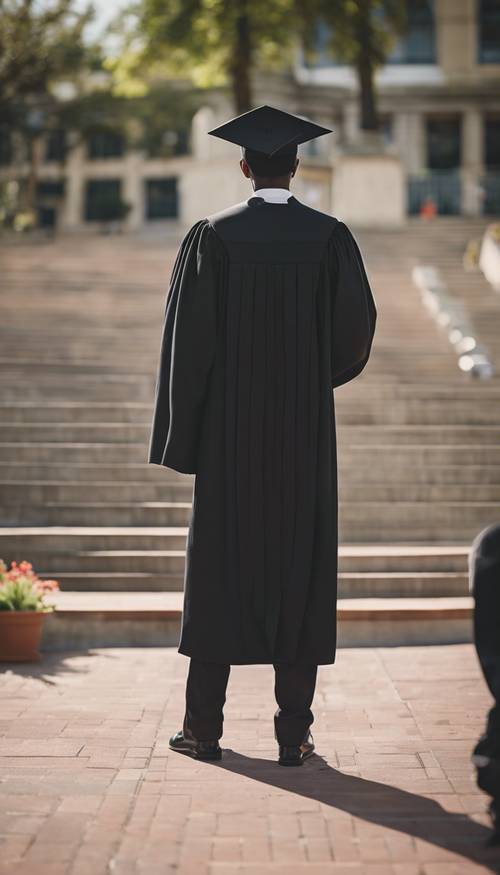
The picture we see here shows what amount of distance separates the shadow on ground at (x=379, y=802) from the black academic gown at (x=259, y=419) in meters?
0.41

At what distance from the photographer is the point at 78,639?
7473 mm

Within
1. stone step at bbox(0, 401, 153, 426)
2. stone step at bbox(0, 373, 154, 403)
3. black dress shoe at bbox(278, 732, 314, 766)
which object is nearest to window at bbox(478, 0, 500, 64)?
stone step at bbox(0, 373, 154, 403)

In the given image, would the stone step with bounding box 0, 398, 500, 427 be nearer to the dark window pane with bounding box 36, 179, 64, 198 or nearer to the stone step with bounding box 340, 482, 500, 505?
the stone step with bounding box 340, 482, 500, 505

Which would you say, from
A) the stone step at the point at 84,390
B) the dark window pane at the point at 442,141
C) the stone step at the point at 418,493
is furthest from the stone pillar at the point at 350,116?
the stone step at the point at 418,493

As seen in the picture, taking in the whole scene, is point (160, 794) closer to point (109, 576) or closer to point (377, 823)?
point (377, 823)

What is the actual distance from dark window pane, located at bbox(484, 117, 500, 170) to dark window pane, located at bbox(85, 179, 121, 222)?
14.2 m

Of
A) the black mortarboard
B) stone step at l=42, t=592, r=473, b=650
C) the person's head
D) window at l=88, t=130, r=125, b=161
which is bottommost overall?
stone step at l=42, t=592, r=473, b=650

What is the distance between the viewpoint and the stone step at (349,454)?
10.1m

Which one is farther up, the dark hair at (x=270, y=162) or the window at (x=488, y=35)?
the window at (x=488, y=35)

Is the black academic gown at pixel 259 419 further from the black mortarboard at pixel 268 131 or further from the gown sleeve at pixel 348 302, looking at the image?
the black mortarboard at pixel 268 131

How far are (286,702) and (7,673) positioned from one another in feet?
7.68

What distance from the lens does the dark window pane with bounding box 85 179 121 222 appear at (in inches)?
1873

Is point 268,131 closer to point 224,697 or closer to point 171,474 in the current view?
point 224,697

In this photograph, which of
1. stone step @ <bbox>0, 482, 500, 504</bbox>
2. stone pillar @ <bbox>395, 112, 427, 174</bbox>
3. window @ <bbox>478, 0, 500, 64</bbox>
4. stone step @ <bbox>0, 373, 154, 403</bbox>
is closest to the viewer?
stone step @ <bbox>0, 482, 500, 504</bbox>
